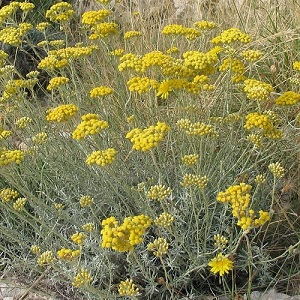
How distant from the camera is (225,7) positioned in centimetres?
532

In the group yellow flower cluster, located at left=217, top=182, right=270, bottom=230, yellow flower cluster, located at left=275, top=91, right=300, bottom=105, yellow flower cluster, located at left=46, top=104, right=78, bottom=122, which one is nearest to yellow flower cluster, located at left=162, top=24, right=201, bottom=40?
yellow flower cluster, located at left=275, top=91, right=300, bottom=105

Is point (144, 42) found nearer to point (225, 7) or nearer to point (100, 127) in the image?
point (225, 7)

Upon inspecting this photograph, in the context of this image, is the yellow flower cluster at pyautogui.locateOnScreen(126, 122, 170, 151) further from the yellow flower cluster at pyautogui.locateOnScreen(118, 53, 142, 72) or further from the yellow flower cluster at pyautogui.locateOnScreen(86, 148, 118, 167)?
the yellow flower cluster at pyautogui.locateOnScreen(118, 53, 142, 72)

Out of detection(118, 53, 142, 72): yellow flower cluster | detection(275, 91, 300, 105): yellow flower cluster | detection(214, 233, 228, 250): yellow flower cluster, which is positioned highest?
detection(118, 53, 142, 72): yellow flower cluster

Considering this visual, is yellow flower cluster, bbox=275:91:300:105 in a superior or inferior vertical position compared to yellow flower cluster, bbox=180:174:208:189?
superior

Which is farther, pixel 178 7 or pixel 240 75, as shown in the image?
pixel 178 7

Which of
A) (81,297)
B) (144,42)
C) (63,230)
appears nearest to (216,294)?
(81,297)

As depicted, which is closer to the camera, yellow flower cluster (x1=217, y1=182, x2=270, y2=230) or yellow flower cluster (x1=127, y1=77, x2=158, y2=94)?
yellow flower cluster (x1=217, y1=182, x2=270, y2=230)

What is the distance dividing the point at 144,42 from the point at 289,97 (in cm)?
261

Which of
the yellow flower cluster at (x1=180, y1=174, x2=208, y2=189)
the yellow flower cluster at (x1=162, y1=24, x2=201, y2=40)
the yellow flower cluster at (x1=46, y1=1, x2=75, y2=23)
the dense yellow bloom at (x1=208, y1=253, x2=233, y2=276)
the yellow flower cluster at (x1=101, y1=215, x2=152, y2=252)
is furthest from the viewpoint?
the yellow flower cluster at (x1=46, y1=1, x2=75, y2=23)

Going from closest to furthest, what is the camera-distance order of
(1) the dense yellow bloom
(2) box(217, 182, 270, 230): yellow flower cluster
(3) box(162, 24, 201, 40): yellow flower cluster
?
(2) box(217, 182, 270, 230): yellow flower cluster → (1) the dense yellow bloom → (3) box(162, 24, 201, 40): yellow flower cluster

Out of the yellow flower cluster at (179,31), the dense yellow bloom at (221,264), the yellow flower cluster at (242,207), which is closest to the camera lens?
the yellow flower cluster at (242,207)

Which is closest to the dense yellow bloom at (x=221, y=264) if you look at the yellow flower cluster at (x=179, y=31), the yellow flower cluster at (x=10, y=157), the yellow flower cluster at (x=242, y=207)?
the yellow flower cluster at (x=242, y=207)

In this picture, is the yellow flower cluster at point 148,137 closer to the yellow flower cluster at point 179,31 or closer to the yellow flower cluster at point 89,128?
the yellow flower cluster at point 89,128
